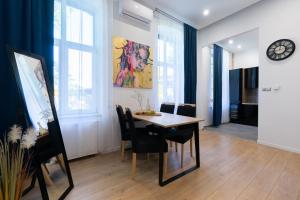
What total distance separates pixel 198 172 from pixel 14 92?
2.69 metres

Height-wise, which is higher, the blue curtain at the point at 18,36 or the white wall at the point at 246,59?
the white wall at the point at 246,59

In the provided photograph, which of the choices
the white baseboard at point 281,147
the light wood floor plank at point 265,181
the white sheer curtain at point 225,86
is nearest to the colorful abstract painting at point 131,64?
the light wood floor plank at point 265,181

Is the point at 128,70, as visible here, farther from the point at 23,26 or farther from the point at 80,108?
the point at 23,26

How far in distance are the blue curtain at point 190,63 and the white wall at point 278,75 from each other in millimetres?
1194

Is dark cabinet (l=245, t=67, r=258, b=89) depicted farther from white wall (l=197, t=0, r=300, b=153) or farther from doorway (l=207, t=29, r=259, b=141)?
white wall (l=197, t=0, r=300, b=153)

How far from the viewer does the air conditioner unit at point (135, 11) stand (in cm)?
296

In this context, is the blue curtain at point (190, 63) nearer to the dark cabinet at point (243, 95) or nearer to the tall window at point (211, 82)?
the tall window at point (211, 82)

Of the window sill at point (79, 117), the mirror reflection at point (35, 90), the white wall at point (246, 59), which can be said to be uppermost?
the white wall at point (246, 59)

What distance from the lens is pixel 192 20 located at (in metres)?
4.27

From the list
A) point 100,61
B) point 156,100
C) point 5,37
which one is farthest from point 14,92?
point 156,100

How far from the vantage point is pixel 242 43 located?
5.42 metres

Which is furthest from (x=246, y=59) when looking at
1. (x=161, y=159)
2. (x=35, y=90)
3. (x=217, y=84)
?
(x=35, y=90)

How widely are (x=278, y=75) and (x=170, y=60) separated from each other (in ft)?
7.73

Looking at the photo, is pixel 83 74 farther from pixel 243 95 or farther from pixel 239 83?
pixel 243 95
